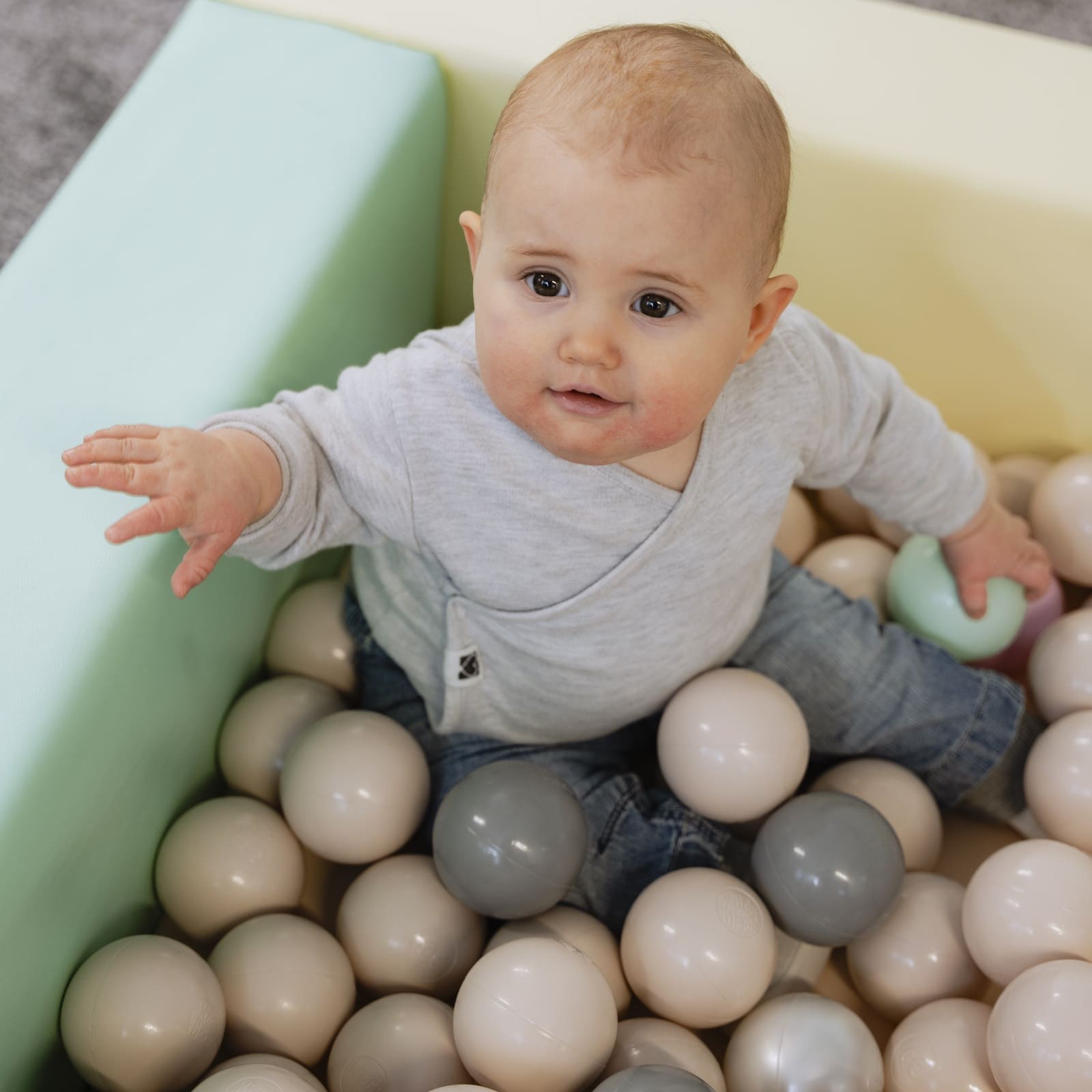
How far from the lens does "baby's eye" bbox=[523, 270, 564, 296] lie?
75 cm

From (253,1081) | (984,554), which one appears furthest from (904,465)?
(253,1081)

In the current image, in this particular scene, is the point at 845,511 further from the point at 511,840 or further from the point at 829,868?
the point at 511,840

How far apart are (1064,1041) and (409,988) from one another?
18.3 inches

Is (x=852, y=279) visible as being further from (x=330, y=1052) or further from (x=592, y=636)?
(x=330, y=1052)

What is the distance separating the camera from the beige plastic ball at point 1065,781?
1.03 meters

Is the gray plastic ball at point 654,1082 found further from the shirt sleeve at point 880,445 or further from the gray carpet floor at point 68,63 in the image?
the gray carpet floor at point 68,63

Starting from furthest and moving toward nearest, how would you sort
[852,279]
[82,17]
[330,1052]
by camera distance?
[82,17]
[852,279]
[330,1052]

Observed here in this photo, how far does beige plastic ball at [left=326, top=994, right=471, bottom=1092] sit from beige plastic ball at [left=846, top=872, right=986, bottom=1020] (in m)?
0.33

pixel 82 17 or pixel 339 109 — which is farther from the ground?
pixel 339 109

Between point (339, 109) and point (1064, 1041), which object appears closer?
point (1064, 1041)

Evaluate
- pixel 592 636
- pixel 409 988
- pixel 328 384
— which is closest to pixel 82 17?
pixel 328 384

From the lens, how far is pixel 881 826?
38.4 inches

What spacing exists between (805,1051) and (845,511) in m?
0.61

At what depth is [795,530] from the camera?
1288mm
